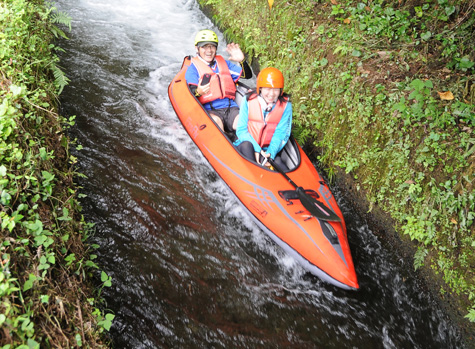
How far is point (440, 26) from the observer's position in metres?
4.59

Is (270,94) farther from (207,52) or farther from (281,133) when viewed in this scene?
(207,52)

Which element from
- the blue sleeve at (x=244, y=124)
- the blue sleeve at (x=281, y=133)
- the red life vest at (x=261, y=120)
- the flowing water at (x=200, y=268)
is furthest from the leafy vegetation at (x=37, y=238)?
the blue sleeve at (x=281, y=133)

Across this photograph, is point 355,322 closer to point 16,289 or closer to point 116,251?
point 116,251

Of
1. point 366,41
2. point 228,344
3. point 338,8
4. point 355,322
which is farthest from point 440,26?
point 228,344

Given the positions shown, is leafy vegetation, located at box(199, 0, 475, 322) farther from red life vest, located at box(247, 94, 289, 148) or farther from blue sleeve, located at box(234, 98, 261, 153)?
blue sleeve, located at box(234, 98, 261, 153)

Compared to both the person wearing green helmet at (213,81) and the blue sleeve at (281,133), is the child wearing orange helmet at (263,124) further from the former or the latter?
the person wearing green helmet at (213,81)

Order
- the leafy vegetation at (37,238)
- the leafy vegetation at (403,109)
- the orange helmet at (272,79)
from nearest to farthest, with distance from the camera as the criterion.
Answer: the leafy vegetation at (37,238)
the leafy vegetation at (403,109)
the orange helmet at (272,79)

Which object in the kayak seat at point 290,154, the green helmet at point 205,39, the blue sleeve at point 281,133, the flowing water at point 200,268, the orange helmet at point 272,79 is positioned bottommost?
the flowing water at point 200,268

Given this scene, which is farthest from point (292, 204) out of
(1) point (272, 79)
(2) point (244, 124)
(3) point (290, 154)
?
(1) point (272, 79)

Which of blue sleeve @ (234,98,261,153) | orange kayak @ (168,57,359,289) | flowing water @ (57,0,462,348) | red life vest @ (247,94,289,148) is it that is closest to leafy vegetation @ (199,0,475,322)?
flowing water @ (57,0,462,348)

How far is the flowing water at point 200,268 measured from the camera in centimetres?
320

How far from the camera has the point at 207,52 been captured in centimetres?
→ 545

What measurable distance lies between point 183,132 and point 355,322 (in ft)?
13.5

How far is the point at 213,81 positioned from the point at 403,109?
2941 millimetres
